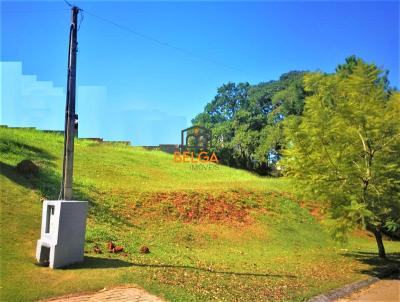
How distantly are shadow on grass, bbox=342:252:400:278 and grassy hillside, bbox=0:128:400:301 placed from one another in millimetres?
98

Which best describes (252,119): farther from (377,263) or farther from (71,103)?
(71,103)

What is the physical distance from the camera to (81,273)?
8305 millimetres

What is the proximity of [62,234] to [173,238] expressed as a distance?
6.24 meters

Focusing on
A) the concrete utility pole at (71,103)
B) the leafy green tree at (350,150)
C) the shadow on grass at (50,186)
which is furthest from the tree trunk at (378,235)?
the concrete utility pole at (71,103)

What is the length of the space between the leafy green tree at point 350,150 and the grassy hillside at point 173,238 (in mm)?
2168

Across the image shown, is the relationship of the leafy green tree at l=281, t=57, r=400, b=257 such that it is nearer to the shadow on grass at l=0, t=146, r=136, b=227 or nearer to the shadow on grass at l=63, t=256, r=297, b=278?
the shadow on grass at l=63, t=256, r=297, b=278

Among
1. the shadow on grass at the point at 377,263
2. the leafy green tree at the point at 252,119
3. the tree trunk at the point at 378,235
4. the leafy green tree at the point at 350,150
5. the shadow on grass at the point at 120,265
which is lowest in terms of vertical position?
the shadow on grass at the point at 377,263

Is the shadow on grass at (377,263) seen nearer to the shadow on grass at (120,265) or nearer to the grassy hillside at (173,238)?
the grassy hillside at (173,238)

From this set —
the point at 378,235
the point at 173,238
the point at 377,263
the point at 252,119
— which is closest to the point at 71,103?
the point at 173,238

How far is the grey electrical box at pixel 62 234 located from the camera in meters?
8.62

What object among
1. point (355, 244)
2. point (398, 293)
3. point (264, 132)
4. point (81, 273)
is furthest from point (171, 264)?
point (264, 132)

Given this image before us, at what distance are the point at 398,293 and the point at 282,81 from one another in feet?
131

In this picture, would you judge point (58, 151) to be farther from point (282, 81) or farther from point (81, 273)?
point (282, 81)

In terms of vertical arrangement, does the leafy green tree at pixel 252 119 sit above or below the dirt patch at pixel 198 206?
above
